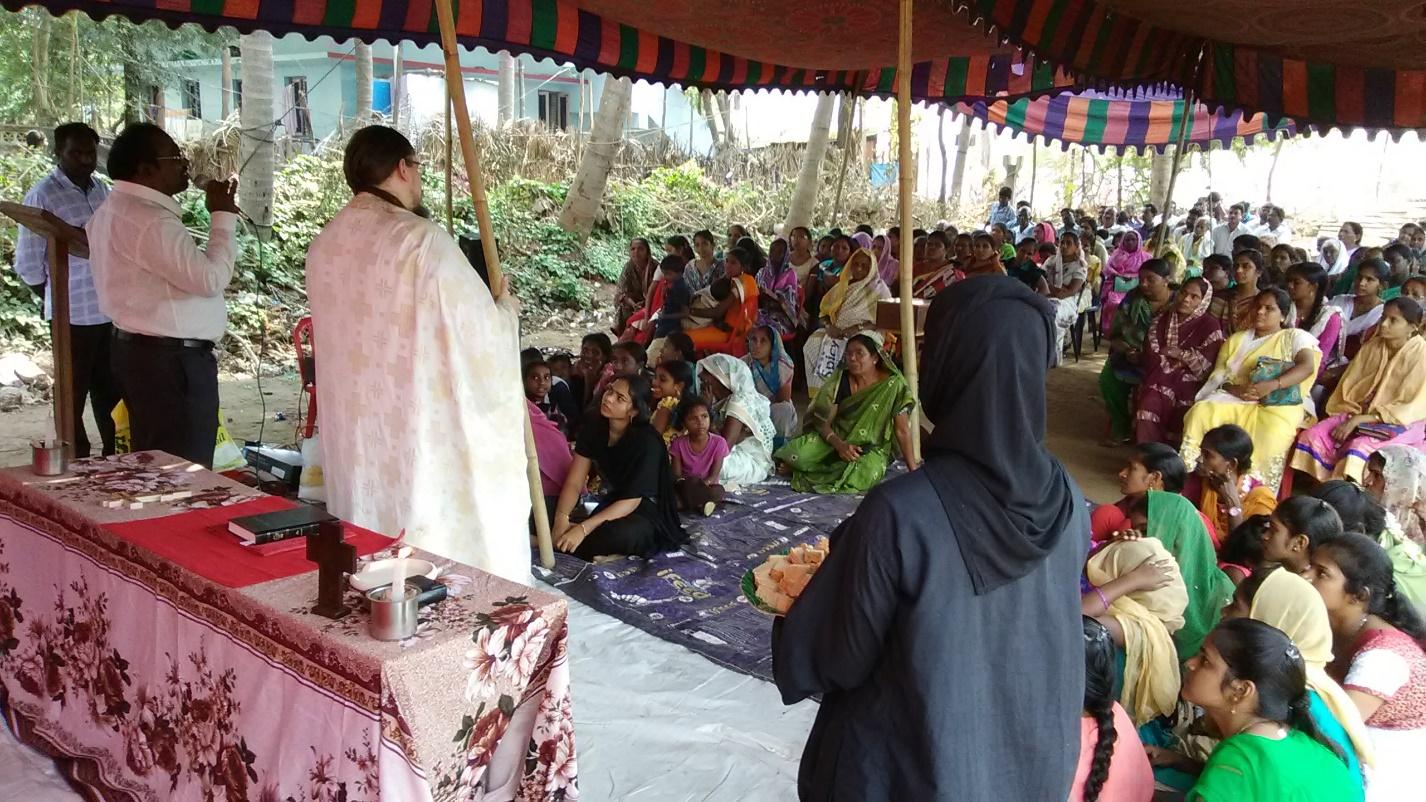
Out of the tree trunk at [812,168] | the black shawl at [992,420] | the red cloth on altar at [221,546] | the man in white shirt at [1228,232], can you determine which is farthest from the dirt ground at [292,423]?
the man in white shirt at [1228,232]

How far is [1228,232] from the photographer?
13.6 metres

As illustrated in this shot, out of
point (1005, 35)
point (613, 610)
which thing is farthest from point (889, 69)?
point (613, 610)

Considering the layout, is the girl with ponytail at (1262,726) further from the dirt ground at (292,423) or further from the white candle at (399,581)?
the dirt ground at (292,423)

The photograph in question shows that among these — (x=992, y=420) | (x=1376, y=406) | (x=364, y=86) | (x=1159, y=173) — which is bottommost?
(x=1376, y=406)

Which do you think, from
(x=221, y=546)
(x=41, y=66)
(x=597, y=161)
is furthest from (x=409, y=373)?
(x=41, y=66)

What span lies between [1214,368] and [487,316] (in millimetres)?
5012

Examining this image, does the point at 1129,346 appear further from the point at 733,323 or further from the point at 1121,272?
the point at 1121,272

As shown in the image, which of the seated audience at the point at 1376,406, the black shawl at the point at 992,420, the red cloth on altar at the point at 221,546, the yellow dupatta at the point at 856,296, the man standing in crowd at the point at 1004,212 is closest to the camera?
the black shawl at the point at 992,420

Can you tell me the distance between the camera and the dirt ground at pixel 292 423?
6.28 metres

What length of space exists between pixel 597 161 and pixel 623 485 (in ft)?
29.9

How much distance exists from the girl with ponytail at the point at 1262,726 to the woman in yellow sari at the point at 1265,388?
3290 mm

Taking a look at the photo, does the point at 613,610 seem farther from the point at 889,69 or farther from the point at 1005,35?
the point at 889,69

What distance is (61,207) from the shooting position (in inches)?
183

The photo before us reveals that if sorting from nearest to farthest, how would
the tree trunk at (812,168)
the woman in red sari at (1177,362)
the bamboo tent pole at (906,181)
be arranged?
the bamboo tent pole at (906,181), the woman in red sari at (1177,362), the tree trunk at (812,168)
